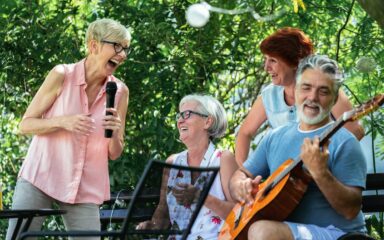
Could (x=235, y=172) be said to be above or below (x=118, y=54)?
below

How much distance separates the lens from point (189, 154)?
5.82 metres

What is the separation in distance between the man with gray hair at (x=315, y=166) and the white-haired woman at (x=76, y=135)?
842 mm

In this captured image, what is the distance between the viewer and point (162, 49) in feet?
26.3

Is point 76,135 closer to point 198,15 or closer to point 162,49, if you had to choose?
point 198,15

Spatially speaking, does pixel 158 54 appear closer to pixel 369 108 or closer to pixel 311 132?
pixel 311 132

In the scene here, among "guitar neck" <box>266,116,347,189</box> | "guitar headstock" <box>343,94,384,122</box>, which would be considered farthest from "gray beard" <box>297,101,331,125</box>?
"guitar headstock" <box>343,94,384,122</box>

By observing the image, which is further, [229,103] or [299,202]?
[229,103]

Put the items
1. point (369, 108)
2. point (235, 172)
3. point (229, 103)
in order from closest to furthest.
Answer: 1. point (369, 108)
2. point (235, 172)
3. point (229, 103)

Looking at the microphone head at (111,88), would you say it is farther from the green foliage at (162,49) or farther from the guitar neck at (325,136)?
the green foliage at (162,49)

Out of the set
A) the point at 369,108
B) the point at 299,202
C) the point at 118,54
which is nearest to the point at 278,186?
the point at 299,202

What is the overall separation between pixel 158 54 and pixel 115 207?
62.8 inches

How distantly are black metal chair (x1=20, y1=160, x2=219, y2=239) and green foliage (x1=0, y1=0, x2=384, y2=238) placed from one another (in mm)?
3540

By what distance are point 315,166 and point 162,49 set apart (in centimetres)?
374

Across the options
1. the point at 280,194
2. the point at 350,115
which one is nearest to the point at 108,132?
the point at 280,194
